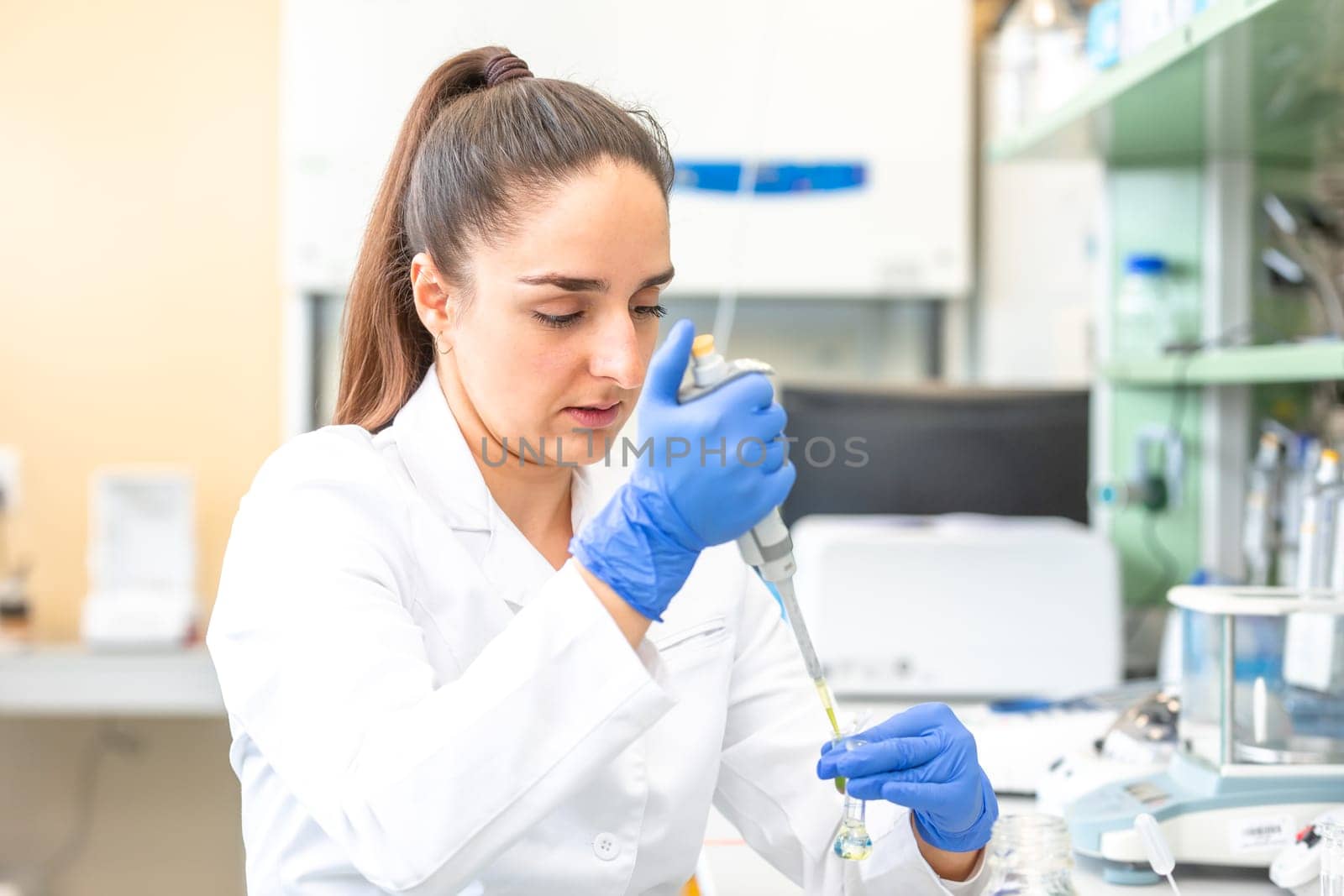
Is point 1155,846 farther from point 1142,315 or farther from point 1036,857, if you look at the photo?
point 1142,315

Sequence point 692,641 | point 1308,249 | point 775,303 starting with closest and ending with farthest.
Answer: point 692,641 < point 1308,249 < point 775,303

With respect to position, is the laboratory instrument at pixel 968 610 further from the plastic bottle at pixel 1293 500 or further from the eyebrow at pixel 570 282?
the eyebrow at pixel 570 282

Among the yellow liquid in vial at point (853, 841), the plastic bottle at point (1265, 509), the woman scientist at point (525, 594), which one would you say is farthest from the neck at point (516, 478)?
the plastic bottle at point (1265, 509)

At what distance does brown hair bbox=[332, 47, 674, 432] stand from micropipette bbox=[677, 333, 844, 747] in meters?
0.24

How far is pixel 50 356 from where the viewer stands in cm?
283

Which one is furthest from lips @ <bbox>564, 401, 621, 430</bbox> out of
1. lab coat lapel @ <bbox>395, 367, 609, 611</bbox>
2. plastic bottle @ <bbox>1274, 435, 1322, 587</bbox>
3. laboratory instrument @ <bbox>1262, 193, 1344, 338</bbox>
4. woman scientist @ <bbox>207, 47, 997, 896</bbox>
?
laboratory instrument @ <bbox>1262, 193, 1344, 338</bbox>

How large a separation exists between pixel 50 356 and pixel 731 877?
223cm

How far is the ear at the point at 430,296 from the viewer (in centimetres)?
104

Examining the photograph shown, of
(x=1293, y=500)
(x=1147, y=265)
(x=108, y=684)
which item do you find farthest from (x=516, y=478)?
(x=108, y=684)

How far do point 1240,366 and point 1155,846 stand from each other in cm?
77

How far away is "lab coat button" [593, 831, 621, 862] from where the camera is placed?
98 centimetres

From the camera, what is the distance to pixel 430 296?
1.05m

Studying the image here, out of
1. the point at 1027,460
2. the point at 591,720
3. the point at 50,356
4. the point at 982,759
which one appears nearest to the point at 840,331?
the point at 1027,460

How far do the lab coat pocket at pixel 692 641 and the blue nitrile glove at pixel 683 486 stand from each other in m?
0.29
